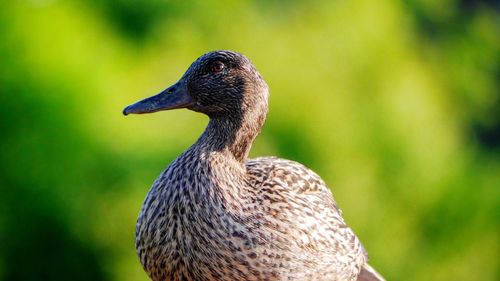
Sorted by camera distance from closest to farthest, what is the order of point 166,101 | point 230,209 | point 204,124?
1. point 230,209
2. point 166,101
3. point 204,124

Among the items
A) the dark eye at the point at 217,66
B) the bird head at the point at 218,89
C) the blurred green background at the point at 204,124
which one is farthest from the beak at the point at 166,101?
the blurred green background at the point at 204,124

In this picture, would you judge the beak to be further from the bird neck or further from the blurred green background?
the blurred green background

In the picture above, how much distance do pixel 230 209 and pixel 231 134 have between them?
1.01ft

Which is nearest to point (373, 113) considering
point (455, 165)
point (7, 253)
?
point (455, 165)

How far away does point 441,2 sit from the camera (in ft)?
30.5

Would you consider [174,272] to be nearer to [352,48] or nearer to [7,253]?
[7,253]

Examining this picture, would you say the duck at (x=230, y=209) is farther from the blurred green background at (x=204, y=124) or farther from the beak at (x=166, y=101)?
the blurred green background at (x=204, y=124)

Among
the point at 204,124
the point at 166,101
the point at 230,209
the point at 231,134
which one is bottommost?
the point at 204,124

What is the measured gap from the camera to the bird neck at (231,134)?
3.27 meters

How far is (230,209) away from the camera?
309 cm

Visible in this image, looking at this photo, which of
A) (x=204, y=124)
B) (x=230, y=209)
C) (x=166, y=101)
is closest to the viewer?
(x=230, y=209)

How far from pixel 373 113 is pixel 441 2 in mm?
2534

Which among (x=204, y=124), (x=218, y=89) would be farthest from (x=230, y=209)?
(x=204, y=124)

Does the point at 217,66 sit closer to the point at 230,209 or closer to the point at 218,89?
the point at 218,89
